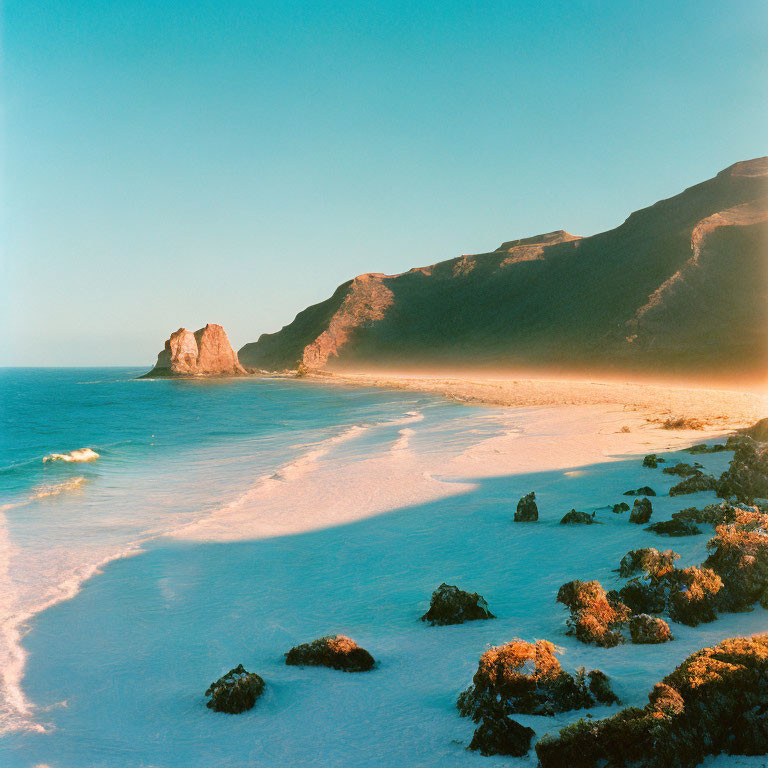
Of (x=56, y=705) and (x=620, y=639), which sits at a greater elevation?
(x=620, y=639)

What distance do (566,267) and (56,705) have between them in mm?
132183

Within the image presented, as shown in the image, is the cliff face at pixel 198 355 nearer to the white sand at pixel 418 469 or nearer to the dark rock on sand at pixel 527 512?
the white sand at pixel 418 469

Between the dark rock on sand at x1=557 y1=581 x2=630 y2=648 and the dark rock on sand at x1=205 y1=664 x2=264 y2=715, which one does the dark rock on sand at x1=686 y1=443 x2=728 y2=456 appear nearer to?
the dark rock on sand at x1=557 y1=581 x2=630 y2=648

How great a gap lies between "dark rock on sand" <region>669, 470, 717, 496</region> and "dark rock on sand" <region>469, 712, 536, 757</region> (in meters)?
7.67

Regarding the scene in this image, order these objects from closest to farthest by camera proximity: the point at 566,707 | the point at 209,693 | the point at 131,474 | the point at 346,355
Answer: the point at 566,707, the point at 209,693, the point at 131,474, the point at 346,355

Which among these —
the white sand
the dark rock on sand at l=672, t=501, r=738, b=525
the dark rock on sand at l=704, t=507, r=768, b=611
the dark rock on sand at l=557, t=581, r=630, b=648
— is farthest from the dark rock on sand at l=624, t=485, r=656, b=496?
the dark rock on sand at l=557, t=581, r=630, b=648

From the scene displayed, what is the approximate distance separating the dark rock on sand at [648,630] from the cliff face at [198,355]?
11941cm

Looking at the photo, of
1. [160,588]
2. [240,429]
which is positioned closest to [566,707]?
[160,588]

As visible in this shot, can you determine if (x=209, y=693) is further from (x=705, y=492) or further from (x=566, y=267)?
(x=566, y=267)

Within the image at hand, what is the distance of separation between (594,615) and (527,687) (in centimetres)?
153

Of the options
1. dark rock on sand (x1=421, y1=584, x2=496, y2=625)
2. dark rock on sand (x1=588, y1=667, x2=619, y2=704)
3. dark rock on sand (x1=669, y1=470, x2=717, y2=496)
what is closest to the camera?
dark rock on sand (x1=588, y1=667, x2=619, y2=704)

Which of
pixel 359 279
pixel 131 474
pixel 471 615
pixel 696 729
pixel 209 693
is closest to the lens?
pixel 696 729

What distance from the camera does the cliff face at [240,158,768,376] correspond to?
76.2m

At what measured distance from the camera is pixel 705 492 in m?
9.94
